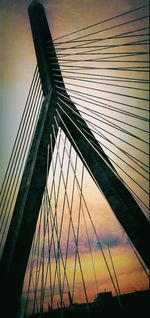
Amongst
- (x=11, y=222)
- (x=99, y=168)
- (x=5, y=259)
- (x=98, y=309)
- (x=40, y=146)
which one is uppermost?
(x=40, y=146)

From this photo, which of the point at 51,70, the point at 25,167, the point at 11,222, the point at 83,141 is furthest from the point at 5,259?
the point at 51,70

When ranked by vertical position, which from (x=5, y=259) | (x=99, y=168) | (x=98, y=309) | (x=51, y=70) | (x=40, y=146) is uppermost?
(x=51, y=70)

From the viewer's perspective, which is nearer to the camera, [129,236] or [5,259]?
[129,236]

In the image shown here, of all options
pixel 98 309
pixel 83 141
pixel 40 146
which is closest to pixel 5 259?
pixel 40 146

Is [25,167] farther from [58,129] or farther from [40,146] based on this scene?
[58,129]

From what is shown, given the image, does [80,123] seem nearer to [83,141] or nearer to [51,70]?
[83,141]

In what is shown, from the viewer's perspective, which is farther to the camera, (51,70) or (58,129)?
(51,70)

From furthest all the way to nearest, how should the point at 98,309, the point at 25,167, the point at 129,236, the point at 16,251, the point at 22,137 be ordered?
1. the point at 98,309
2. the point at 22,137
3. the point at 25,167
4. the point at 16,251
5. the point at 129,236

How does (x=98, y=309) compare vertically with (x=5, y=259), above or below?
below

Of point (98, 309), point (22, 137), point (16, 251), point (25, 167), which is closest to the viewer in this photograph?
point (16, 251)
